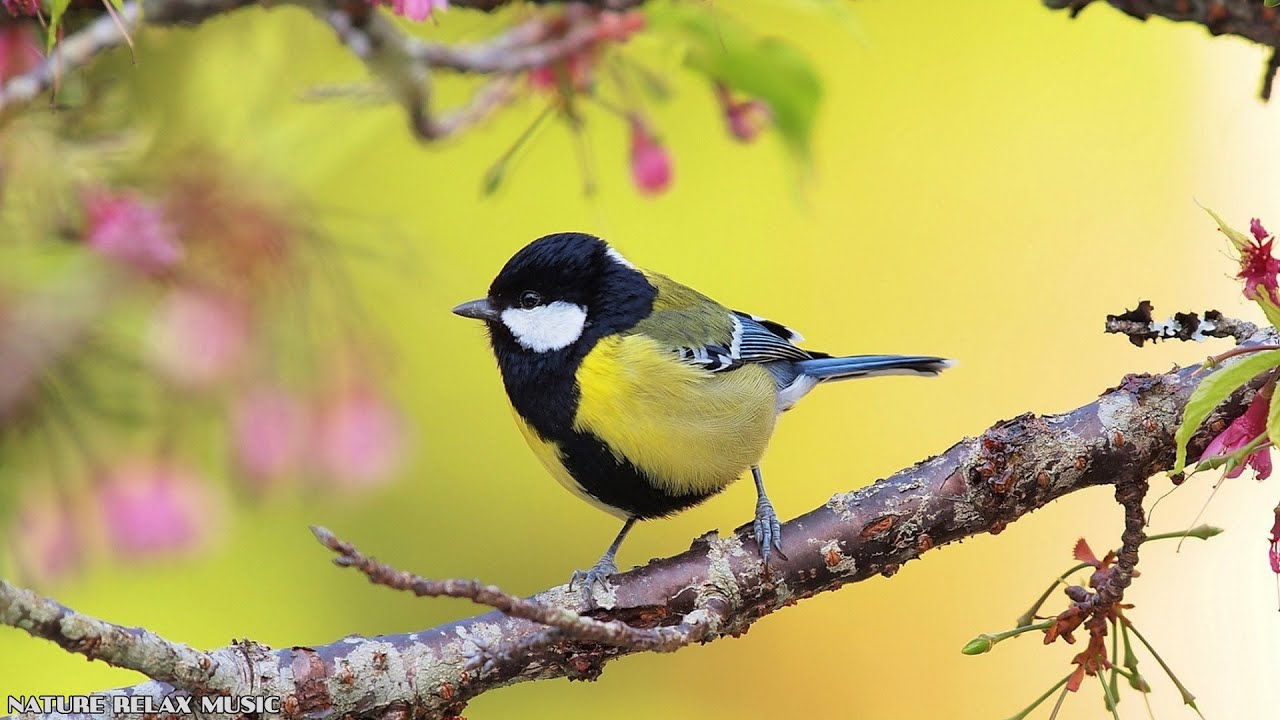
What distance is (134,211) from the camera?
3.07 ft

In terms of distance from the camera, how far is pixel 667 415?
1.07m

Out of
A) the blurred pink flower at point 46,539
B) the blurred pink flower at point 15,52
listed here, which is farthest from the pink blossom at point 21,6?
the blurred pink flower at point 46,539

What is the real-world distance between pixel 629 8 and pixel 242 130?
0.52 meters

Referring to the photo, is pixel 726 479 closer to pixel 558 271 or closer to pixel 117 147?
pixel 558 271

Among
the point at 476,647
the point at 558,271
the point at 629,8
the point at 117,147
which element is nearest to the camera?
the point at 476,647

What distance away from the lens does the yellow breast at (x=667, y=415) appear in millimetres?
1051

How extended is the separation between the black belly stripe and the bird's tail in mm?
251

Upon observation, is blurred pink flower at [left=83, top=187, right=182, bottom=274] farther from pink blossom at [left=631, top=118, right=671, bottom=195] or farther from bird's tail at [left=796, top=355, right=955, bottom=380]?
bird's tail at [left=796, top=355, right=955, bottom=380]

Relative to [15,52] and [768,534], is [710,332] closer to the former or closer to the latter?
[768,534]

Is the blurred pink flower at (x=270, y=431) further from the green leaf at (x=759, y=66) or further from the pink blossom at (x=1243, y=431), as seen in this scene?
the pink blossom at (x=1243, y=431)

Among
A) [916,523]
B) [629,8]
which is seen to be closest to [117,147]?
[629,8]

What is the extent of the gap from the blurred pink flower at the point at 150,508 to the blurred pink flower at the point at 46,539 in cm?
3

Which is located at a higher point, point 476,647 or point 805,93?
point 805,93

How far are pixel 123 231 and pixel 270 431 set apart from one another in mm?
287
